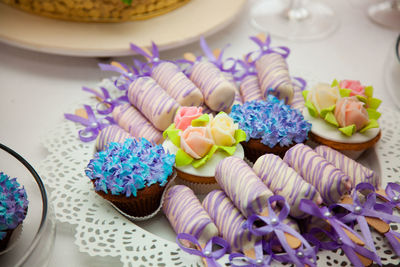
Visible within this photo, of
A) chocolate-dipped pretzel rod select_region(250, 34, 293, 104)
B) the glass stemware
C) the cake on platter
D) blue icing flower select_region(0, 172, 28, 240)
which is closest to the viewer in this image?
blue icing flower select_region(0, 172, 28, 240)

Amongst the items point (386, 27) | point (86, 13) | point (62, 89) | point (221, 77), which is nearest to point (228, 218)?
point (221, 77)

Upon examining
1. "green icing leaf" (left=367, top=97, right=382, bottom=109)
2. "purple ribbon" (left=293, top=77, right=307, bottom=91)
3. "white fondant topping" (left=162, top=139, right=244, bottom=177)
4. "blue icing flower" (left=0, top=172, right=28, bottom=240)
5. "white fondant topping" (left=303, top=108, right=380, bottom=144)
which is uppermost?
"blue icing flower" (left=0, top=172, right=28, bottom=240)

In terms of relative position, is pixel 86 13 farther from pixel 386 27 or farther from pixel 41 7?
pixel 386 27

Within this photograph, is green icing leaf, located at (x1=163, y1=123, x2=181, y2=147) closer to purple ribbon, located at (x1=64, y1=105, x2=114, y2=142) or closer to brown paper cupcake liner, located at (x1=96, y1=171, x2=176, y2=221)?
brown paper cupcake liner, located at (x1=96, y1=171, x2=176, y2=221)

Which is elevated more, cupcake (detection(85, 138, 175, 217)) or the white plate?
the white plate

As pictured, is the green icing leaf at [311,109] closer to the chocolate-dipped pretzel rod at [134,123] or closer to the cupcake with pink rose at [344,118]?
the cupcake with pink rose at [344,118]

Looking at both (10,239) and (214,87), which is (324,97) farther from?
(10,239)

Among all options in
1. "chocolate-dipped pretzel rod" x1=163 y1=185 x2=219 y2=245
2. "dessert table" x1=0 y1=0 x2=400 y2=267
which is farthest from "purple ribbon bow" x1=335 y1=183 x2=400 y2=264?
"dessert table" x1=0 y1=0 x2=400 y2=267
